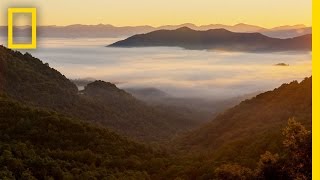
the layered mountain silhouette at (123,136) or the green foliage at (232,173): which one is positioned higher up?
the green foliage at (232,173)

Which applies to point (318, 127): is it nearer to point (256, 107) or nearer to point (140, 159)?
point (140, 159)

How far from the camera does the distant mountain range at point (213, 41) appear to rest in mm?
62594

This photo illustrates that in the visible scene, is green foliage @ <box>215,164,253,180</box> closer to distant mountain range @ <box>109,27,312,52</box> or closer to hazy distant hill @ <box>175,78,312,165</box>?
hazy distant hill @ <box>175,78,312,165</box>

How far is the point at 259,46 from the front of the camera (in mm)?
63844

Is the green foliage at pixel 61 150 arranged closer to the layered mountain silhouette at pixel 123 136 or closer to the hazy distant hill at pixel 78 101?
the layered mountain silhouette at pixel 123 136

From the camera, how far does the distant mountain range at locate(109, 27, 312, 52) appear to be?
6259 centimetres

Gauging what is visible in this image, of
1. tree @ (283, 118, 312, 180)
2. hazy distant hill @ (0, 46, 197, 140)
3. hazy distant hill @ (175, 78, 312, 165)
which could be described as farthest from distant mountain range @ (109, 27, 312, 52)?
tree @ (283, 118, 312, 180)

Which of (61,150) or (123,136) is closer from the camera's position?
(61,150)

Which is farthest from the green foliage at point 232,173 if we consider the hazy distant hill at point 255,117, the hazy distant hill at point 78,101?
the hazy distant hill at point 78,101

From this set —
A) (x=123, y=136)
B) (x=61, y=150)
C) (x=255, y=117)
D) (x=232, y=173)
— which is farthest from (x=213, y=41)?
(x=232, y=173)

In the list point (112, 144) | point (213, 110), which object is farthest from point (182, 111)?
point (112, 144)

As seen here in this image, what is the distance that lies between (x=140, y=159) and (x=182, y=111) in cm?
5461

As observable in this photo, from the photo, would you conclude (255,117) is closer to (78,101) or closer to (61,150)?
(78,101)

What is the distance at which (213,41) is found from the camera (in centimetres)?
6794
